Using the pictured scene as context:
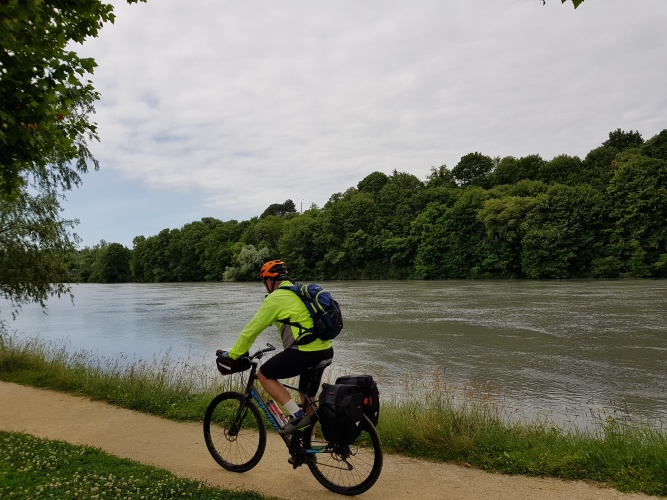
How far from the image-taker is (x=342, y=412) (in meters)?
3.63

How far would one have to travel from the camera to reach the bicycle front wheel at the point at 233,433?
14.5 ft

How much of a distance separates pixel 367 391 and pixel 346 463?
64cm

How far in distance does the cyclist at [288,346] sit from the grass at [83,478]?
716 mm

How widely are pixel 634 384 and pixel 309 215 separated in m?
72.9

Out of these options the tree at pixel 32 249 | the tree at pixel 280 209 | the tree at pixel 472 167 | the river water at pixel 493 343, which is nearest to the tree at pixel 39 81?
the river water at pixel 493 343

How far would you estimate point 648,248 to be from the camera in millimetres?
43969

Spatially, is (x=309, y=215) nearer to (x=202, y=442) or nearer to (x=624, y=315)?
(x=624, y=315)

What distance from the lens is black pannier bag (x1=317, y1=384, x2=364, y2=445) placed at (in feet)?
11.9

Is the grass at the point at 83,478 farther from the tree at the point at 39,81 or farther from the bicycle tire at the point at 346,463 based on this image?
the tree at the point at 39,81

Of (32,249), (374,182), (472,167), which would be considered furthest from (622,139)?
(32,249)

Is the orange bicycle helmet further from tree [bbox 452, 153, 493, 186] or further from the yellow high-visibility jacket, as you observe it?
tree [bbox 452, 153, 493, 186]

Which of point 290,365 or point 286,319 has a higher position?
point 286,319

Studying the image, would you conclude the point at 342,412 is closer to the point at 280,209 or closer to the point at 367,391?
the point at 367,391

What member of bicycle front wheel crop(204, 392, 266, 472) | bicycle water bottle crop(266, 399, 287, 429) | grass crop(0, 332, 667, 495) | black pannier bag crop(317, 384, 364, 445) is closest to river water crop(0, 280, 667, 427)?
grass crop(0, 332, 667, 495)
